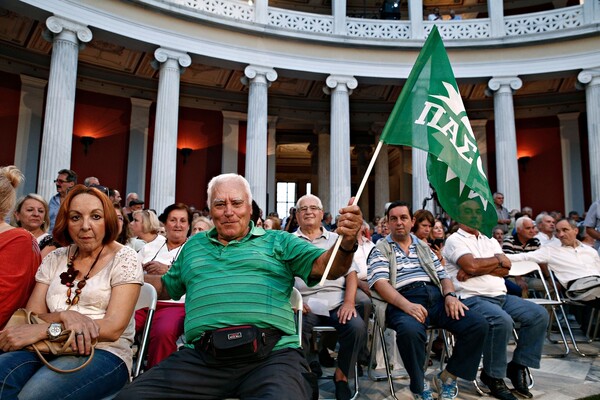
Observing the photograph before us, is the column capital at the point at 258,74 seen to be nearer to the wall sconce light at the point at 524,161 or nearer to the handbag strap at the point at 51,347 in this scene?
the wall sconce light at the point at 524,161

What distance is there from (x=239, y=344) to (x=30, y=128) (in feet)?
40.5

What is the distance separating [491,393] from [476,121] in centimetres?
1358

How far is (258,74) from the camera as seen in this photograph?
40.1 feet

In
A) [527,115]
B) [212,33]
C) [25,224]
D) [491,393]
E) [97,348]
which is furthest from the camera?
[527,115]

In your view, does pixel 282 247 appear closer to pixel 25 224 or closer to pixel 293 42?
pixel 25 224

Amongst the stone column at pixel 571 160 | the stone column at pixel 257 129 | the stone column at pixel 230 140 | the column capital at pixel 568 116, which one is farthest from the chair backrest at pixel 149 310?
the column capital at pixel 568 116

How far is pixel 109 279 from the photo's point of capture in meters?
2.33

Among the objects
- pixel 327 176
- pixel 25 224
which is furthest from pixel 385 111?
pixel 25 224

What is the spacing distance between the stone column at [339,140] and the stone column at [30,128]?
7.50 meters

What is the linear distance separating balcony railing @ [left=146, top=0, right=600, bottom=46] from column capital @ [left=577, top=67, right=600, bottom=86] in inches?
38.6

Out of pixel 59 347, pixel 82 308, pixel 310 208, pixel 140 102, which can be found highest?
pixel 140 102

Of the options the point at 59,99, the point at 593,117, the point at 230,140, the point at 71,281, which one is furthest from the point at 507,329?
the point at 230,140

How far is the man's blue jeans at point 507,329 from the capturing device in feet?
11.4

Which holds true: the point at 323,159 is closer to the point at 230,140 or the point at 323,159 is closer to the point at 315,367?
the point at 230,140
